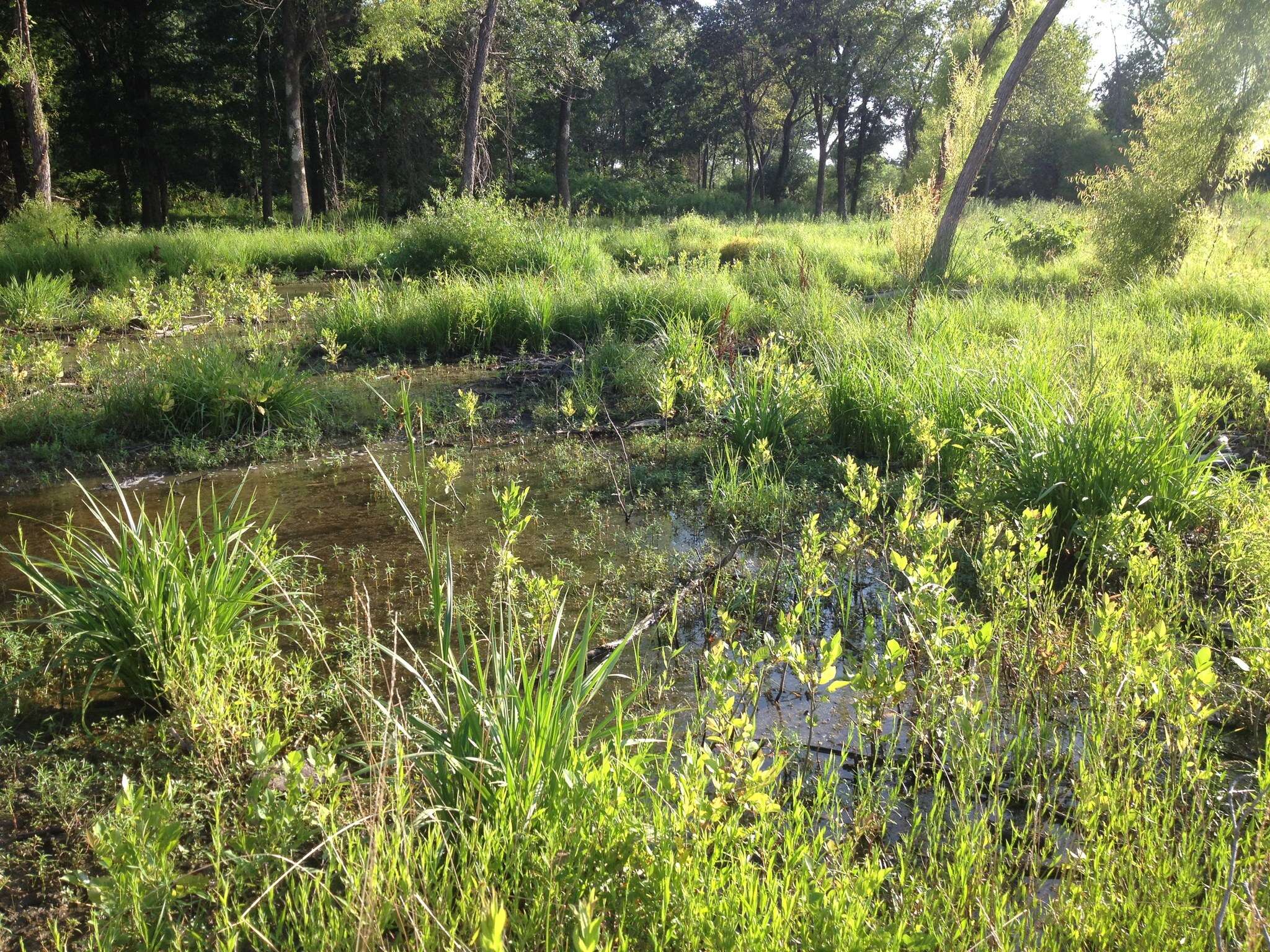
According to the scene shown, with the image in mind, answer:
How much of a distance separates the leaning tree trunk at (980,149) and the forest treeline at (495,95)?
0.93 metres

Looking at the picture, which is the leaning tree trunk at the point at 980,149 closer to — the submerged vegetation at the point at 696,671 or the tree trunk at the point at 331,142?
the submerged vegetation at the point at 696,671

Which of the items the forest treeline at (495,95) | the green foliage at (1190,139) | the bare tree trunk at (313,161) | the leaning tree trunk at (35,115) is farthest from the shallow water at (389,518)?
the bare tree trunk at (313,161)

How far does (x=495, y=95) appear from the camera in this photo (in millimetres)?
16656

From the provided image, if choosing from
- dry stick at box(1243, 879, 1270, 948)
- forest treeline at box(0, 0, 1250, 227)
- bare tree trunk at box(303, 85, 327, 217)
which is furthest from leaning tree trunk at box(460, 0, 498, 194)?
dry stick at box(1243, 879, 1270, 948)

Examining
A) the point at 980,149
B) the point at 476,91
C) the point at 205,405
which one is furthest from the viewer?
the point at 476,91

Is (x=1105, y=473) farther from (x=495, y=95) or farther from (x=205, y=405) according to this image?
(x=495, y=95)

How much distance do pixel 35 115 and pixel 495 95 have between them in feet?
27.6

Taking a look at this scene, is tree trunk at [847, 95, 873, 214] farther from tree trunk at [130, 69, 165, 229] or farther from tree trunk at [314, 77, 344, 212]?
tree trunk at [130, 69, 165, 229]

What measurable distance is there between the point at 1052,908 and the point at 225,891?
1680mm

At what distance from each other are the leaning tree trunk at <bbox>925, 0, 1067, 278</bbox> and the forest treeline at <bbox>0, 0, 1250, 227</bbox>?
3.06 ft

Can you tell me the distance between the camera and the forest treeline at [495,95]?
55.8ft

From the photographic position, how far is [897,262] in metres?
10.7

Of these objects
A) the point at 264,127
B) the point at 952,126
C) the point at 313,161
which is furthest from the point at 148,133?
the point at 952,126

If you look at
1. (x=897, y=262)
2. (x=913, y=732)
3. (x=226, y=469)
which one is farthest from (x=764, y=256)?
(x=913, y=732)
